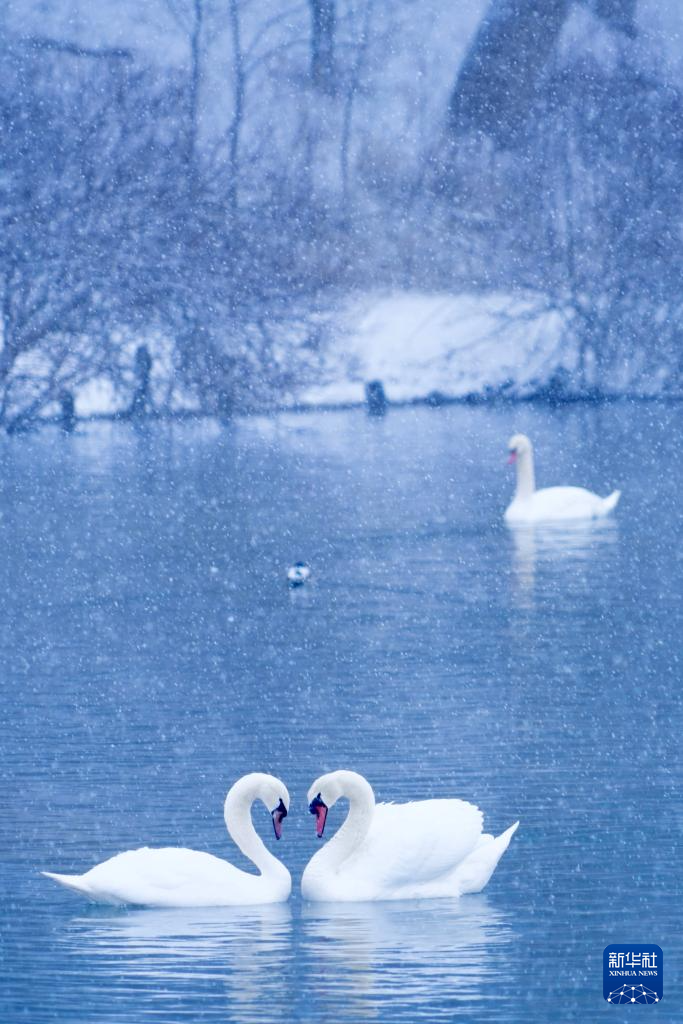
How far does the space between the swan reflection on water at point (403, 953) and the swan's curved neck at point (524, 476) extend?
27.5ft

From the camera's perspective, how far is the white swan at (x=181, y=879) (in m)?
5.58

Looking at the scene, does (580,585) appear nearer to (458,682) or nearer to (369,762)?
(458,682)

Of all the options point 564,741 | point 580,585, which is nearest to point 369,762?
point 564,741

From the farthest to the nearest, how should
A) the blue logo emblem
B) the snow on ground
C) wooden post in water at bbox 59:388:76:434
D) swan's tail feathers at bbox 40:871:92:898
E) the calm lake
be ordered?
the snow on ground < wooden post in water at bbox 59:388:76:434 < swan's tail feathers at bbox 40:871:92:898 < the calm lake < the blue logo emblem

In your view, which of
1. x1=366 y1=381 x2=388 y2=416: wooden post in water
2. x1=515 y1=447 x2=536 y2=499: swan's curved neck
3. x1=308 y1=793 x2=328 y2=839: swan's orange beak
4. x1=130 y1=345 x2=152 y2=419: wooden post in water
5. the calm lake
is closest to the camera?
the calm lake

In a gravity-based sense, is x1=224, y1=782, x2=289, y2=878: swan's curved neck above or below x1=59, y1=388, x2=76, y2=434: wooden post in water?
below

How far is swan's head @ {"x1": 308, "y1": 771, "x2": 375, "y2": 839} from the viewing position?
5.71 m

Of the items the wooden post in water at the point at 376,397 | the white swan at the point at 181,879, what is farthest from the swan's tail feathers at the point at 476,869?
the wooden post in water at the point at 376,397

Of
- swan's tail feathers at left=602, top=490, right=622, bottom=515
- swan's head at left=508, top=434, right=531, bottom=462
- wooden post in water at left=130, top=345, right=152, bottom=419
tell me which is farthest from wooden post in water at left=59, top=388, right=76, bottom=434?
swan's tail feathers at left=602, top=490, right=622, bottom=515

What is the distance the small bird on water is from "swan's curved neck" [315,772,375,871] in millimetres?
5266

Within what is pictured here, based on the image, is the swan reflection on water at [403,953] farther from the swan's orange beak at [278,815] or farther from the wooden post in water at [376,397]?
the wooden post in water at [376,397]

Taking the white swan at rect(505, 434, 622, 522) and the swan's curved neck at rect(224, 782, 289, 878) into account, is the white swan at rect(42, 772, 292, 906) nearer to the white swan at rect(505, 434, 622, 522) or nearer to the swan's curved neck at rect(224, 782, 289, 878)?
the swan's curved neck at rect(224, 782, 289, 878)

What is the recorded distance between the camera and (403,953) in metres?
5.23

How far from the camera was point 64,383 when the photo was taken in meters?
24.8
